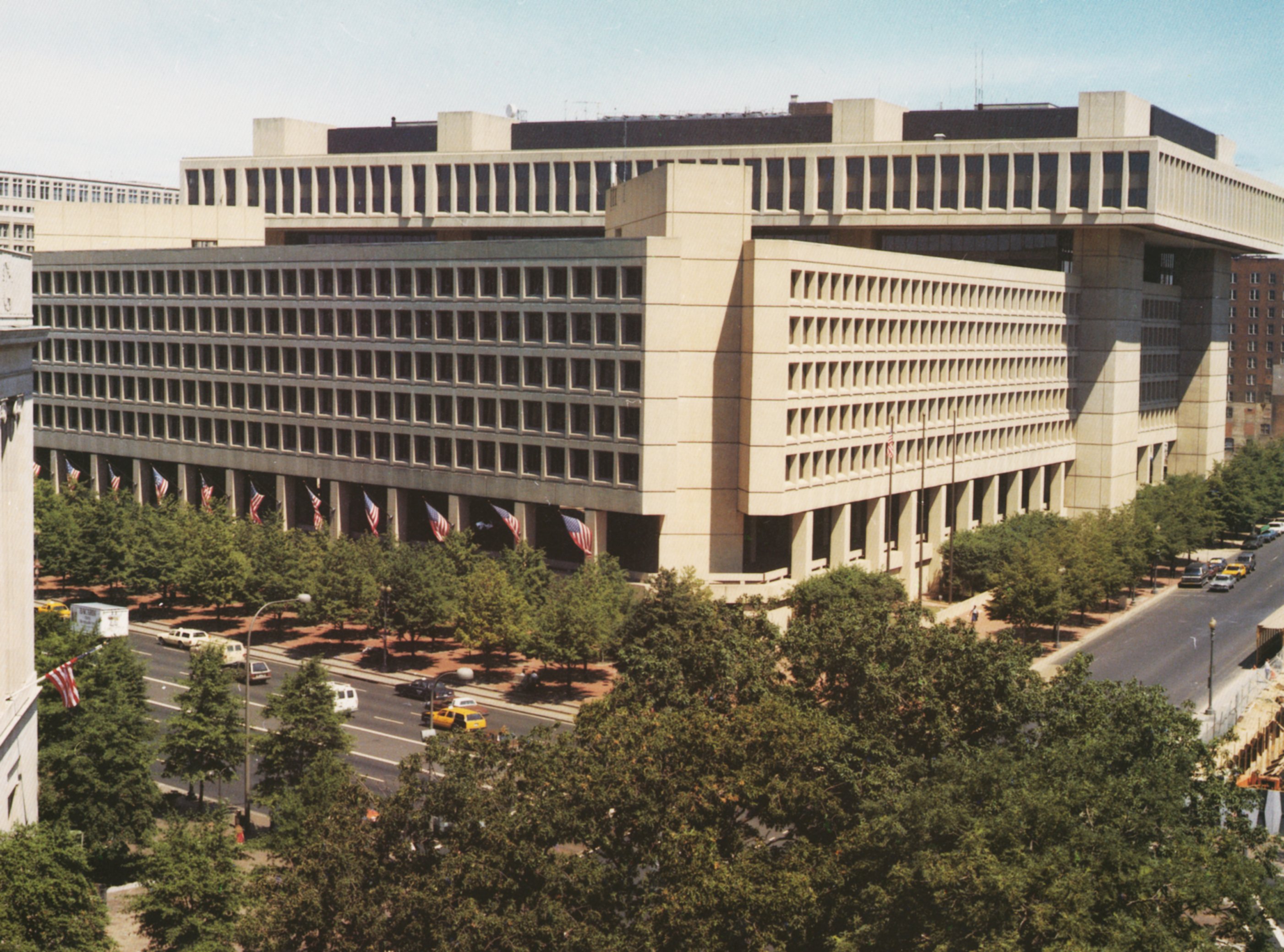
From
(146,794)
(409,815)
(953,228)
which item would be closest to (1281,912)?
(409,815)

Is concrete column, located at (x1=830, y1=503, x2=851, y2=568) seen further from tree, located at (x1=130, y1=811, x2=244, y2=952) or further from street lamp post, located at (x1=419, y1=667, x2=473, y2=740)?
tree, located at (x1=130, y1=811, x2=244, y2=952)

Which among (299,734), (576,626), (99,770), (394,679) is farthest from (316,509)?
(99,770)

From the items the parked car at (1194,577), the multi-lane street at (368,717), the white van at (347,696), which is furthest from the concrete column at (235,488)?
the parked car at (1194,577)

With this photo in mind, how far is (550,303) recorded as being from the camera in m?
88.0

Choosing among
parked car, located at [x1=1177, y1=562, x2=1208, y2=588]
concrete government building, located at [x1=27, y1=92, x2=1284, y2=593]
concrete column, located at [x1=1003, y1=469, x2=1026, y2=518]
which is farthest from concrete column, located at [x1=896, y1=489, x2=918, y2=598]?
parked car, located at [x1=1177, y1=562, x2=1208, y2=588]

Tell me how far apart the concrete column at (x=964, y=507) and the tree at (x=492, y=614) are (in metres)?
46.1

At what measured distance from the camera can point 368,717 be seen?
68312mm

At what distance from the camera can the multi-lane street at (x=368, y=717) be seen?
194ft

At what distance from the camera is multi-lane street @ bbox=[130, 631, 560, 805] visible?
5919 centimetres

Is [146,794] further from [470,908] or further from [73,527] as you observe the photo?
[73,527]

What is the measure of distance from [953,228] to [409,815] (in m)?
90.5

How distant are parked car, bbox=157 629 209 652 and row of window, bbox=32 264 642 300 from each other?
23062mm

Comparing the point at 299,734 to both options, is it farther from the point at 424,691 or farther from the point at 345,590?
the point at 345,590

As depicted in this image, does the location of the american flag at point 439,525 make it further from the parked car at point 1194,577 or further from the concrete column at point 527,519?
the parked car at point 1194,577
